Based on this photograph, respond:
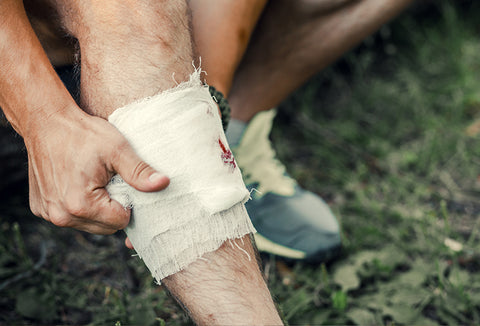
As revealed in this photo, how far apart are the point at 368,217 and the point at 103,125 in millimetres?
969

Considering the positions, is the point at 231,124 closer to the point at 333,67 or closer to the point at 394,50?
the point at 333,67

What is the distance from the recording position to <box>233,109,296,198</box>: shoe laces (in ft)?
4.47

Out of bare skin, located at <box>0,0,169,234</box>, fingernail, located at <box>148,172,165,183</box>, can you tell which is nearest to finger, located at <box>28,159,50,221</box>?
bare skin, located at <box>0,0,169,234</box>

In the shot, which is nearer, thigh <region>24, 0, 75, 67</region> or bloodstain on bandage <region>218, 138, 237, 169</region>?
bloodstain on bandage <region>218, 138, 237, 169</region>

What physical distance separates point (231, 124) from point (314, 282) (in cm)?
50

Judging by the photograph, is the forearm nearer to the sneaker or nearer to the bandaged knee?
the bandaged knee

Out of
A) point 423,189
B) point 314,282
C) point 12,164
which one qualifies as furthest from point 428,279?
point 12,164

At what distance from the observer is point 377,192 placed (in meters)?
1.55

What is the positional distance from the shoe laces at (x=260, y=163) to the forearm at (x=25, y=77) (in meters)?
0.66

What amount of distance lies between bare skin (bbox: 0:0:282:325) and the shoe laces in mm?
578

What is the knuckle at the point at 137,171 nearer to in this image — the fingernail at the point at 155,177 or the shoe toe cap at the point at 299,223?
the fingernail at the point at 155,177

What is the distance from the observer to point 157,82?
749 millimetres

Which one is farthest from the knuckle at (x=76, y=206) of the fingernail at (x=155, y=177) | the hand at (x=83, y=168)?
the fingernail at (x=155, y=177)

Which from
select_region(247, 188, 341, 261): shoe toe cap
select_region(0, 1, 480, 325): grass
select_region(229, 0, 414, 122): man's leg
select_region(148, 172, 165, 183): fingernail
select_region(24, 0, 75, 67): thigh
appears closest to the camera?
select_region(148, 172, 165, 183): fingernail
